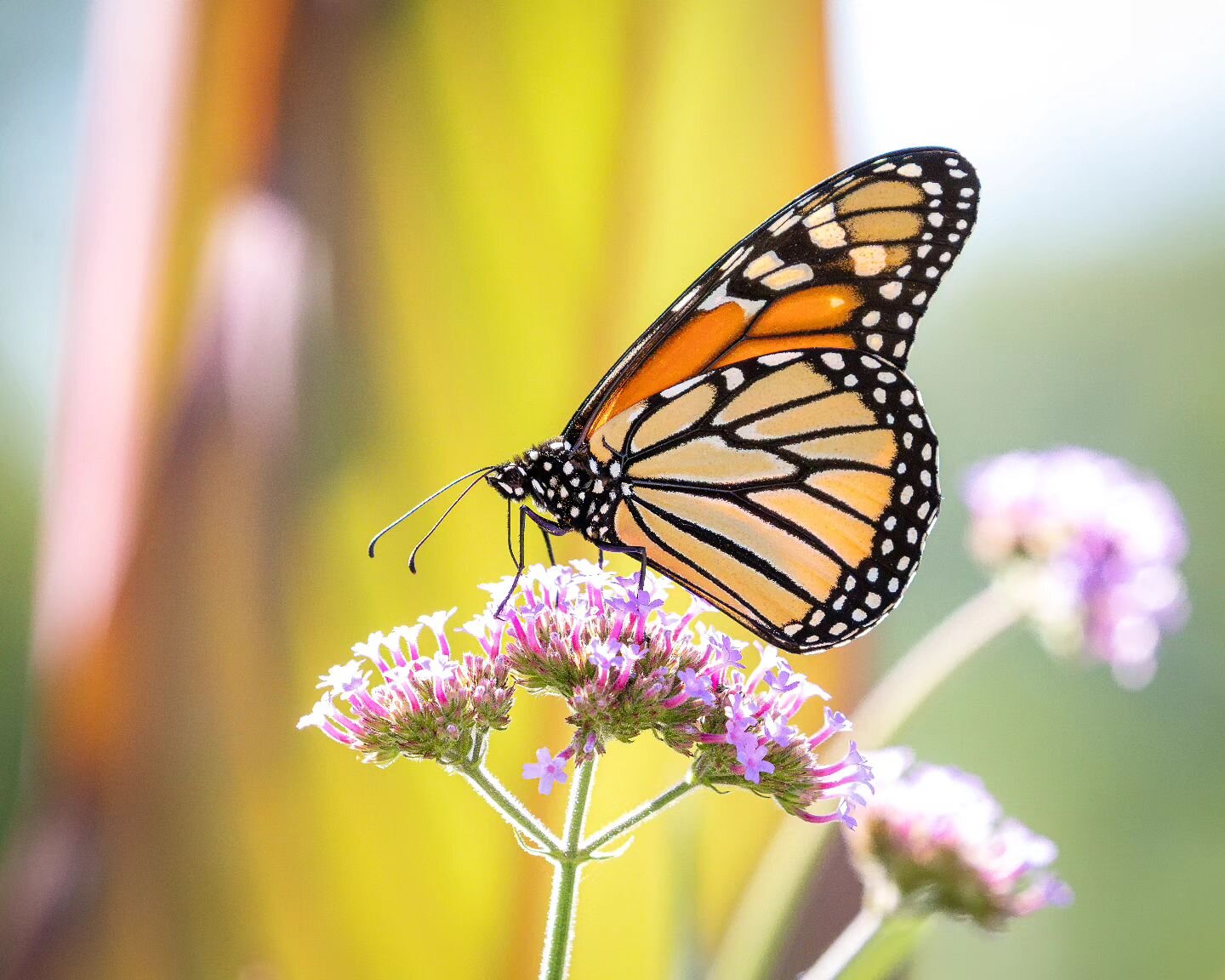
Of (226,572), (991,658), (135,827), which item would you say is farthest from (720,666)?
(991,658)

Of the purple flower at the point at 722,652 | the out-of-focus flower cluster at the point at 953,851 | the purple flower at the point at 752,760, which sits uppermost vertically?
the purple flower at the point at 722,652

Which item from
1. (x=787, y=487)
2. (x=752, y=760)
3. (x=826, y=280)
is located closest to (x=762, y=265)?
(x=826, y=280)

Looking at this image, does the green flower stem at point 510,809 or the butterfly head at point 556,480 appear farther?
the butterfly head at point 556,480

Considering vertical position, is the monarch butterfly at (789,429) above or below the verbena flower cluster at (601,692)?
above

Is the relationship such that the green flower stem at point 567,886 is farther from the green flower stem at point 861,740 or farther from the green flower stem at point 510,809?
the green flower stem at point 861,740

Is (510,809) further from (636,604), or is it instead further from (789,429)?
(789,429)

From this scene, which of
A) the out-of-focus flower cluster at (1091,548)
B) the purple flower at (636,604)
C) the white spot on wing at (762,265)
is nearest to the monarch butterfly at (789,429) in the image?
the white spot on wing at (762,265)

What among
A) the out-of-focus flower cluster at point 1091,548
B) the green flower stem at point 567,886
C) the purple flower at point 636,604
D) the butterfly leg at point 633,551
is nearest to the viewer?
the green flower stem at point 567,886

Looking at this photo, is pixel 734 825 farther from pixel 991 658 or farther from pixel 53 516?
pixel 991 658
